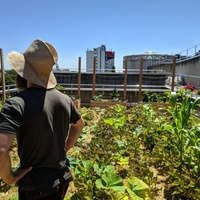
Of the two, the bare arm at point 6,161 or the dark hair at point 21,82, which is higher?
the dark hair at point 21,82

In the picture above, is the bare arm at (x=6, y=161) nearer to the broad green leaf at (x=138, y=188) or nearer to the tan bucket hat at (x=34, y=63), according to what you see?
the tan bucket hat at (x=34, y=63)

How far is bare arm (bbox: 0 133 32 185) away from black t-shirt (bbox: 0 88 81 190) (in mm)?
27

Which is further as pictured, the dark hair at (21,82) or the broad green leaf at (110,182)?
the broad green leaf at (110,182)

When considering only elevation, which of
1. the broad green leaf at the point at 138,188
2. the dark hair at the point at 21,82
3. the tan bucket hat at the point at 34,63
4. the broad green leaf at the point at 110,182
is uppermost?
the tan bucket hat at the point at 34,63

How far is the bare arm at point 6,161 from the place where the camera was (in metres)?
1.07

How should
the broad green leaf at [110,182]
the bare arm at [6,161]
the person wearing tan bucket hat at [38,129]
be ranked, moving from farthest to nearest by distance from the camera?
the broad green leaf at [110,182]
the person wearing tan bucket hat at [38,129]
the bare arm at [6,161]

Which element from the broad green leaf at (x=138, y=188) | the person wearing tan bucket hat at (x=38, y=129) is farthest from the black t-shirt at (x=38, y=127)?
the broad green leaf at (x=138, y=188)

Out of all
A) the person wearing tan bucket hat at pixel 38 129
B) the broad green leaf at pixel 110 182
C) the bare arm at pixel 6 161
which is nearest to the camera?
the bare arm at pixel 6 161

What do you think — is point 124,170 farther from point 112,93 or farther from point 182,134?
point 112,93

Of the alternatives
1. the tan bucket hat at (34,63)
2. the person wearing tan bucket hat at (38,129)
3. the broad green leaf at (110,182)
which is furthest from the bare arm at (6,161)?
the broad green leaf at (110,182)

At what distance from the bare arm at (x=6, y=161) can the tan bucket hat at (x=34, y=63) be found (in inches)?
13.6

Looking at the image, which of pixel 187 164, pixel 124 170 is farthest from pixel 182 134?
pixel 124 170

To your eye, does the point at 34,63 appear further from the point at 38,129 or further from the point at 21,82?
the point at 38,129

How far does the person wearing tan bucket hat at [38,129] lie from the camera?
1.19 metres
